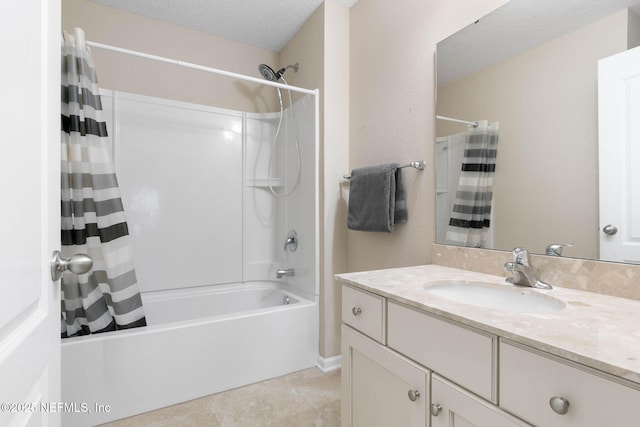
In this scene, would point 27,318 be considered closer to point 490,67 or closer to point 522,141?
point 522,141

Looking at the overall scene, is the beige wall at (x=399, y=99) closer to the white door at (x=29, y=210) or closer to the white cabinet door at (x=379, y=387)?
the white cabinet door at (x=379, y=387)

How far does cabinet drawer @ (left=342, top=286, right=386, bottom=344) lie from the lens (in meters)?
1.04

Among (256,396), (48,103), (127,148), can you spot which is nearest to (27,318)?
(48,103)

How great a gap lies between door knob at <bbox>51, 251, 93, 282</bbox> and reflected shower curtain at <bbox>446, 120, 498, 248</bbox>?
4.38ft

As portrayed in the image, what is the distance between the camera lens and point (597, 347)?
0.57 m

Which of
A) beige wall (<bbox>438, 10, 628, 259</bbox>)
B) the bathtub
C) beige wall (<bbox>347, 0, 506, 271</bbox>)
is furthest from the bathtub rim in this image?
beige wall (<bbox>438, 10, 628, 259</bbox>)

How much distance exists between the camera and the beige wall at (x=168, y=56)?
2.13m

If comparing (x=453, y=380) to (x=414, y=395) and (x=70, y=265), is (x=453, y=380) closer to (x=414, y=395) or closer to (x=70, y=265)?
(x=414, y=395)

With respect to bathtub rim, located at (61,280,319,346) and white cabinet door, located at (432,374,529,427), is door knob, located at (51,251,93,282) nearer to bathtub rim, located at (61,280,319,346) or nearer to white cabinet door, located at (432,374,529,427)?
white cabinet door, located at (432,374,529,427)

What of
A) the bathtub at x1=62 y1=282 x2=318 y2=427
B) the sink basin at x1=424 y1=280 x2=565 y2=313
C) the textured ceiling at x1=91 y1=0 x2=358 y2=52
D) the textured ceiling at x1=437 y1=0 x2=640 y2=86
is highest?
the textured ceiling at x1=91 y1=0 x2=358 y2=52

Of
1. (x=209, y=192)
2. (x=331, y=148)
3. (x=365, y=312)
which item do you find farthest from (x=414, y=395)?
(x=209, y=192)

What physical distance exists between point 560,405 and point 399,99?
1501 millimetres

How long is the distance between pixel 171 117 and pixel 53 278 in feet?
6.31

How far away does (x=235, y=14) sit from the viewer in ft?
7.20
